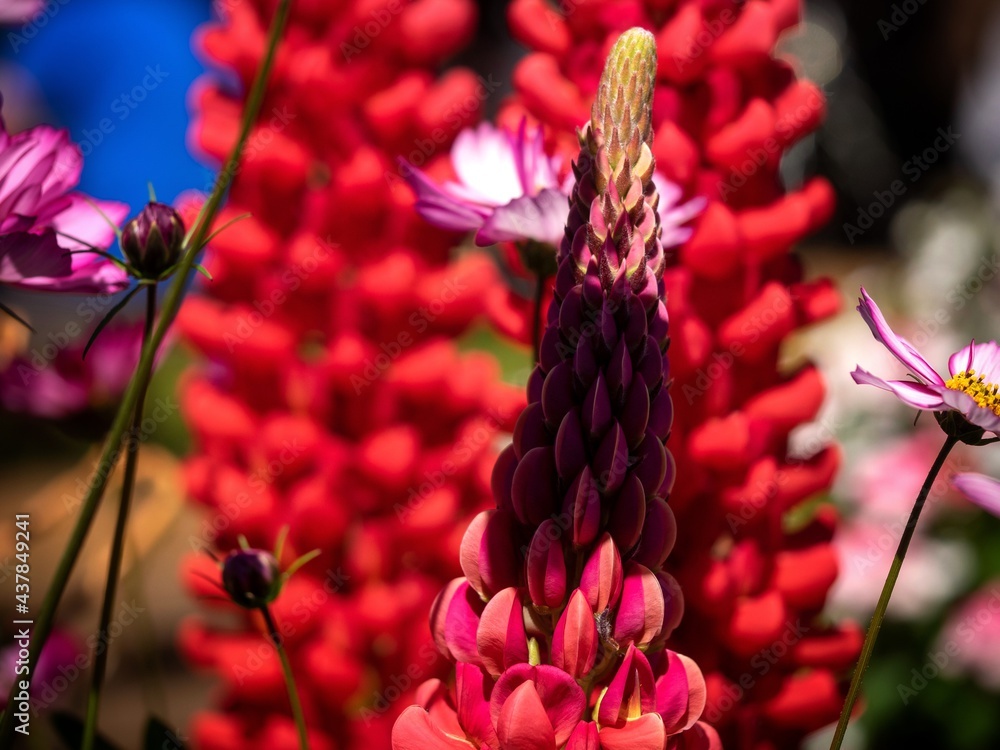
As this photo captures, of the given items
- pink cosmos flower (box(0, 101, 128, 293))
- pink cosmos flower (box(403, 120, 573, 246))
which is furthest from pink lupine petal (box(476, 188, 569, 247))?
pink cosmos flower (box(0, 101, 128, 293))

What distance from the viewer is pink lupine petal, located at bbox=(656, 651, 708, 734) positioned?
0.22 m

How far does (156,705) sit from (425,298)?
0.54m

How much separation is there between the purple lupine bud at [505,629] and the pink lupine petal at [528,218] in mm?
109

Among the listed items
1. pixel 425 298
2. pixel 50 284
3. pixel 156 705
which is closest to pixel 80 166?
pixel 50 284

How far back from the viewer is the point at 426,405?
0.40 m

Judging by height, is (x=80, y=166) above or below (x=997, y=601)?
above

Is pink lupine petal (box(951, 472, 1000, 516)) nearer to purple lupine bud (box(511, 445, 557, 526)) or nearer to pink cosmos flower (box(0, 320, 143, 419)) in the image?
purple lupine bud (box(511, 445, 557, 526))

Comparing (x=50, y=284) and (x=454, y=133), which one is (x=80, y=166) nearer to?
(x=50, y=284)

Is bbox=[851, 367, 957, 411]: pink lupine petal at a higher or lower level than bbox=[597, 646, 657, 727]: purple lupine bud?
higher

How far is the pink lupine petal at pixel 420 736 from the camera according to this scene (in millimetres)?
216

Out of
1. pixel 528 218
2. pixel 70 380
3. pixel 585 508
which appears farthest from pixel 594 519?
pixel 70 380

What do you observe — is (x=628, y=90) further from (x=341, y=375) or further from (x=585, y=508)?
(x=341, y=375)

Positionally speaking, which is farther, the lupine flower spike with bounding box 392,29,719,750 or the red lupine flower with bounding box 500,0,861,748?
the red lupine flower with bounding box 500,0,861,748

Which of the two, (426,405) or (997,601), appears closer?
(426,405)
